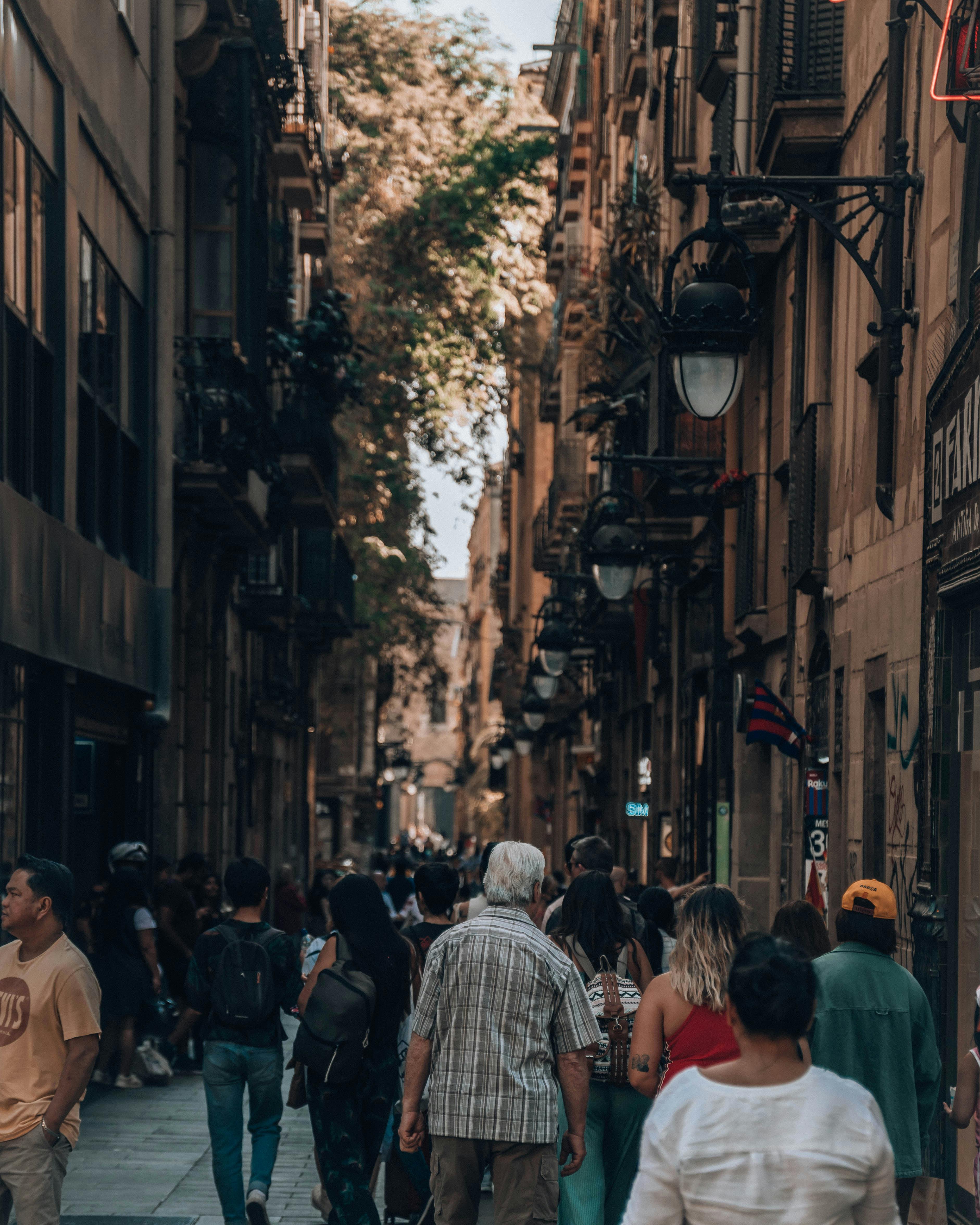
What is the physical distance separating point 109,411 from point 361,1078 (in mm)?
8706

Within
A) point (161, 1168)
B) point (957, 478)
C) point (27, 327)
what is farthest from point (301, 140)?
point (957, 478)

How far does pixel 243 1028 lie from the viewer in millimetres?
9094

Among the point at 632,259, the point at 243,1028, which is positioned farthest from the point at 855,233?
the point at 632,259

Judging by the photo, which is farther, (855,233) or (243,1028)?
(855,233)

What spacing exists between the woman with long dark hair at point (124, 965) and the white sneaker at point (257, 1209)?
5.90 m

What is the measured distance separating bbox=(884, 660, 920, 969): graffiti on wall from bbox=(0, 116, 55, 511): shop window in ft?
17.3

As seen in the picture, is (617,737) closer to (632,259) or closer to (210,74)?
(632,259)

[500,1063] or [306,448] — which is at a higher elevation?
[306,448]

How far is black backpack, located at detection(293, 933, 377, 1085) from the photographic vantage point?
8.09 meters

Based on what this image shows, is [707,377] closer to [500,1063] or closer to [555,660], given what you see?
[500,1063]

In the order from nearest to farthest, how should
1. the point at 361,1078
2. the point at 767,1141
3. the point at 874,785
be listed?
the point at 767,1141
the point at 361,1078
the point at 874,785

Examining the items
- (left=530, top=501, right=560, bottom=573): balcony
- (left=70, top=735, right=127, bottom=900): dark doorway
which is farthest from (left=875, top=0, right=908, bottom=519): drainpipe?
(left=530, top=501, right=560, bottom=573): balcony

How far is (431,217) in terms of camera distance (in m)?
33.3

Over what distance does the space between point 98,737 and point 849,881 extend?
6.24 m
